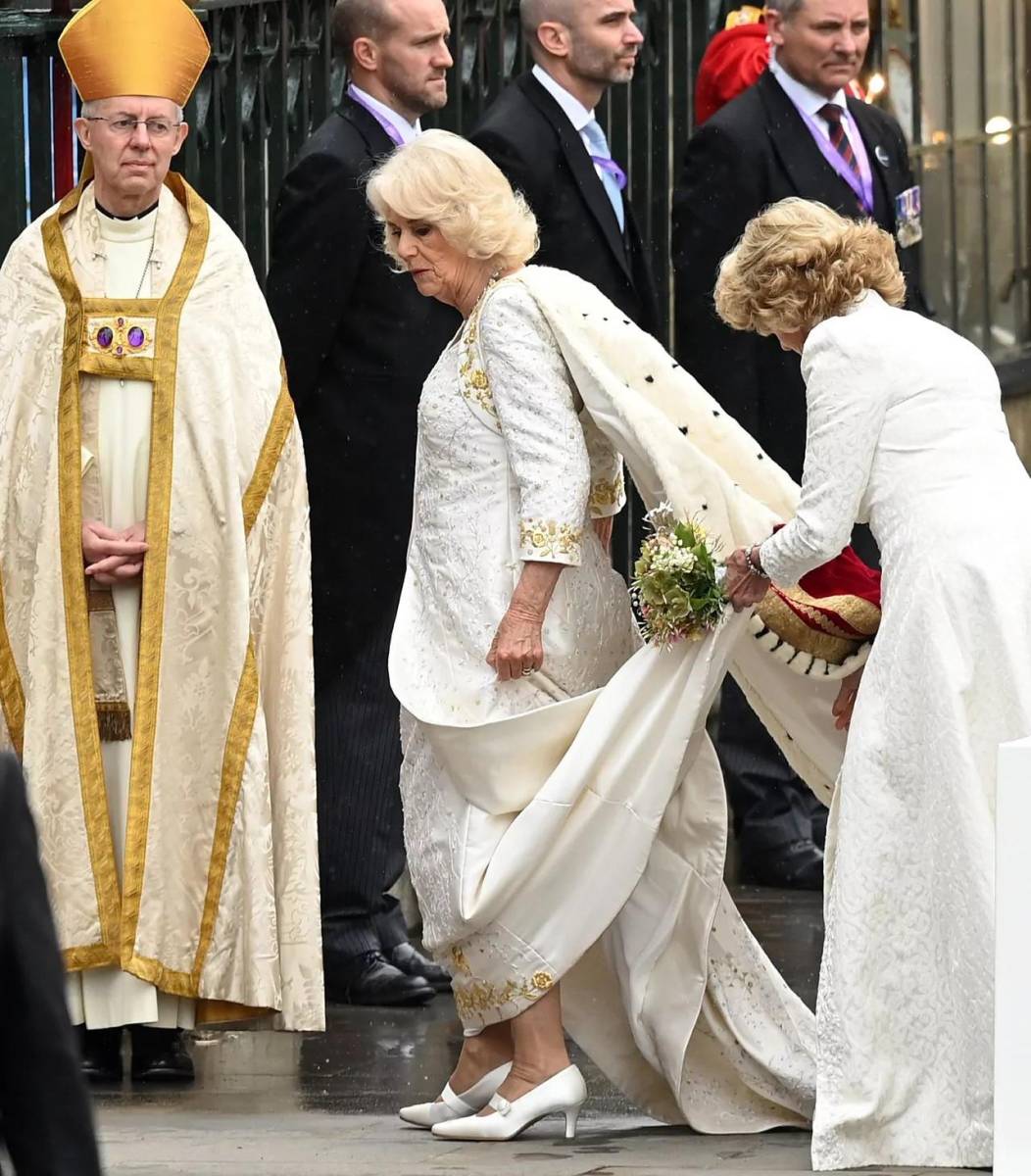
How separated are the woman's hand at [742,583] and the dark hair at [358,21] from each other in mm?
2423

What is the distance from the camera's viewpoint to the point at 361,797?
749cm

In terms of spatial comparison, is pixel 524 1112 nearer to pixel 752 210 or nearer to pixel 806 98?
pixel 752 210

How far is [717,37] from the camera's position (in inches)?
355

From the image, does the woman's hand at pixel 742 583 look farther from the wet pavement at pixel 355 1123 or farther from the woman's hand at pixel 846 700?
the wet pavement at pixel 355 1123

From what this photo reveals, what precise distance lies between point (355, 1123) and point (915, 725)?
142cm

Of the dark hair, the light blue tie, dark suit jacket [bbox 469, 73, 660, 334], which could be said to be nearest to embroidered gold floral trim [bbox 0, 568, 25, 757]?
the dark hair

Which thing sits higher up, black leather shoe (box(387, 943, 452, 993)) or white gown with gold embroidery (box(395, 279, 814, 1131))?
white gown with gold embroidery (box(395, 279, 814, 1131))

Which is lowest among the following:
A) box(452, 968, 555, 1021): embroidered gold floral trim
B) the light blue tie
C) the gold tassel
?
box(452, 968, 555, 1021): embroidered gold floral trim

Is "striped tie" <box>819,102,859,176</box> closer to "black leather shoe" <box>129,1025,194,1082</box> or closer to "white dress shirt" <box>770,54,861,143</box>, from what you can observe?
"white dress shirt" <box>770,54,861,143</box>

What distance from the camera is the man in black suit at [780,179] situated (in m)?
8.17

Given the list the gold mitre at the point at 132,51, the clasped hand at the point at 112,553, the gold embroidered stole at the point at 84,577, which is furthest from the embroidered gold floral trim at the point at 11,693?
the gold mitre at the point at 132,51

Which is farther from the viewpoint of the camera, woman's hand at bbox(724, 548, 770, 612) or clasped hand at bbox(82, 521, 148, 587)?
clasped hand at bbox(82, 521, 148, 587)

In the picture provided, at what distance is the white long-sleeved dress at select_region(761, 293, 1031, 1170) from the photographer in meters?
5.12

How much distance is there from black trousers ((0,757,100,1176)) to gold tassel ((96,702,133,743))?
3.95 metres
